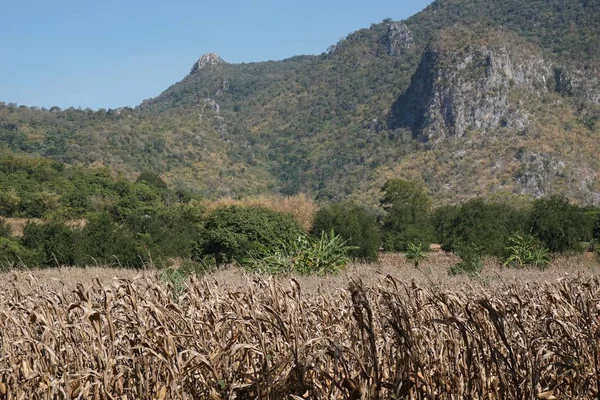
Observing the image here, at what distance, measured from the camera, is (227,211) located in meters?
22.4

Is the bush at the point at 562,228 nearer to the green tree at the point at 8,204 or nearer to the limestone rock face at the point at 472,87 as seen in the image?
the green tree at the point at 8,204

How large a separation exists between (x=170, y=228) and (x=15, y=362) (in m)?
25.2

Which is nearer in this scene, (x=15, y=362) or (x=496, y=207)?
(x=15, y=362)

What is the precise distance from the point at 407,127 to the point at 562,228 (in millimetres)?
68015

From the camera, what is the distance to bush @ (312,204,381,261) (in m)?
25.4

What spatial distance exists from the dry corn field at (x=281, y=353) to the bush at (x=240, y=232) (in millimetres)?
15291

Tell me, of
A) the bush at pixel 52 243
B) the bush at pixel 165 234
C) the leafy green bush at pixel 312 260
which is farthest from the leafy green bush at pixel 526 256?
the bush at pixel 52 243

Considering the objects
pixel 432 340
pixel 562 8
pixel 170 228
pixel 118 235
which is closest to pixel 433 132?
pixel 562 8

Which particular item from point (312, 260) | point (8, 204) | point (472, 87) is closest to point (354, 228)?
point (312, 260)

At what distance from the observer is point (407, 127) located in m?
Result: 92.8

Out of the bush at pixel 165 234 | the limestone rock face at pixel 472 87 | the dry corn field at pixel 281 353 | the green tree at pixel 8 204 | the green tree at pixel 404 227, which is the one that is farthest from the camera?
the limestone rock face at pixel 472 87

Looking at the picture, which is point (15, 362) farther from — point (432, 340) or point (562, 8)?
point (562, 8)

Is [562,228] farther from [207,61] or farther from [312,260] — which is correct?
[207,61]

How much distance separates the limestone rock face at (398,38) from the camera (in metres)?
123
